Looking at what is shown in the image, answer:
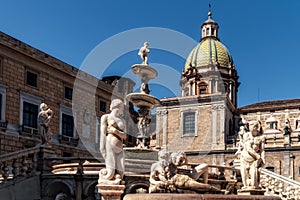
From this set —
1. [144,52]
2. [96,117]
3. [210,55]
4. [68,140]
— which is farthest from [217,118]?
[144,52]

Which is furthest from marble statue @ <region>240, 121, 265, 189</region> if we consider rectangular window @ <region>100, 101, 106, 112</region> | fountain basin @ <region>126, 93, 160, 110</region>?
rectangular window @ <region>100, 101, 106, 112</region>

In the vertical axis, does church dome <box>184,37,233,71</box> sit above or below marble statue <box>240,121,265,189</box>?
above

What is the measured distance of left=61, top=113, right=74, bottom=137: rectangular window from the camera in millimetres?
31220

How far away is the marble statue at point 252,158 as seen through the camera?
12.6 metres

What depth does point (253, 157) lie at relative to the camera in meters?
12.6

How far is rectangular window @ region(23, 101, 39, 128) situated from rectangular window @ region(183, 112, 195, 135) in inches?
812

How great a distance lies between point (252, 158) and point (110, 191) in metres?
4.85

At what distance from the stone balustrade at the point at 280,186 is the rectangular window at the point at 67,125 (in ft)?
58.4

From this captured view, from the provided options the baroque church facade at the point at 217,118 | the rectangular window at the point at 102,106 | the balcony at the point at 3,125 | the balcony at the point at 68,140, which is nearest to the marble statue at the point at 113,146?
the balcony at the point at 3,125

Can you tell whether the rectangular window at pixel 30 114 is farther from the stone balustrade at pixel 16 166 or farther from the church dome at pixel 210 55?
the church dome at pixel 210 55

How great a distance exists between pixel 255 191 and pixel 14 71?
18.8 meters

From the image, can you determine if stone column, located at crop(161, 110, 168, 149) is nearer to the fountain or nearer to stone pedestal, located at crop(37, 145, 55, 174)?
the fountain

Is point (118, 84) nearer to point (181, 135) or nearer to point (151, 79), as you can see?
point (181, 135)

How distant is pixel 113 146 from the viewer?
9.60m
